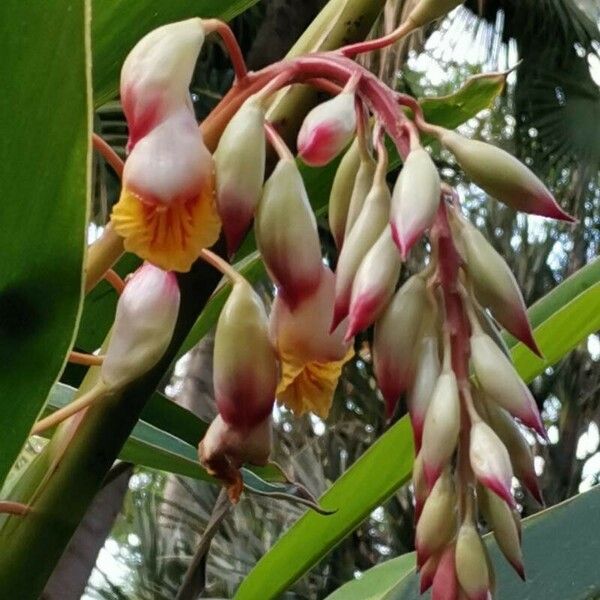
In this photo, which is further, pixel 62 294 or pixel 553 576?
pixel 553 576

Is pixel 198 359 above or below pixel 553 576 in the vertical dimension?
below

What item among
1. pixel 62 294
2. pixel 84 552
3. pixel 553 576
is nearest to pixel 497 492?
pixel 62 294

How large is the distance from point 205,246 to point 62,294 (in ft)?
0.15

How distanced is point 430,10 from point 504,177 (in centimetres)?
8

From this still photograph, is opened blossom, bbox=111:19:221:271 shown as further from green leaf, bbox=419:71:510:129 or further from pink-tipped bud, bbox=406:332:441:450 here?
green leaf, bbox=419:71:510:129

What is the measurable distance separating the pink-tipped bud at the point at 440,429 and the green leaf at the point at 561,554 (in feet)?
0.80

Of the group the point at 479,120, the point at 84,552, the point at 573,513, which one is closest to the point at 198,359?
the point at 84,552

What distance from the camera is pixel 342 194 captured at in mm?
360

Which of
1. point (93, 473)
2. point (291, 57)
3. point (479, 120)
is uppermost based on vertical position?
point (291, 57)

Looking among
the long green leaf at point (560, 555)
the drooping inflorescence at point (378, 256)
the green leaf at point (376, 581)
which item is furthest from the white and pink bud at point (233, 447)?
the green leaf at point (376, 581)

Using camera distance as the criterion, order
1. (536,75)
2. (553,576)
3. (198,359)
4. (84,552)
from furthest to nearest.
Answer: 1. (536,75)
2. (198,359)
3. (84,552)
4. (553,576)

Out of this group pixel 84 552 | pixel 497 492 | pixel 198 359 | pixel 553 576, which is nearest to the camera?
pixel 497 492

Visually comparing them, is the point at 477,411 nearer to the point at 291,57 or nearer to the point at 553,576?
the point at 291,57

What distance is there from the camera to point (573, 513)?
21.6 inches
